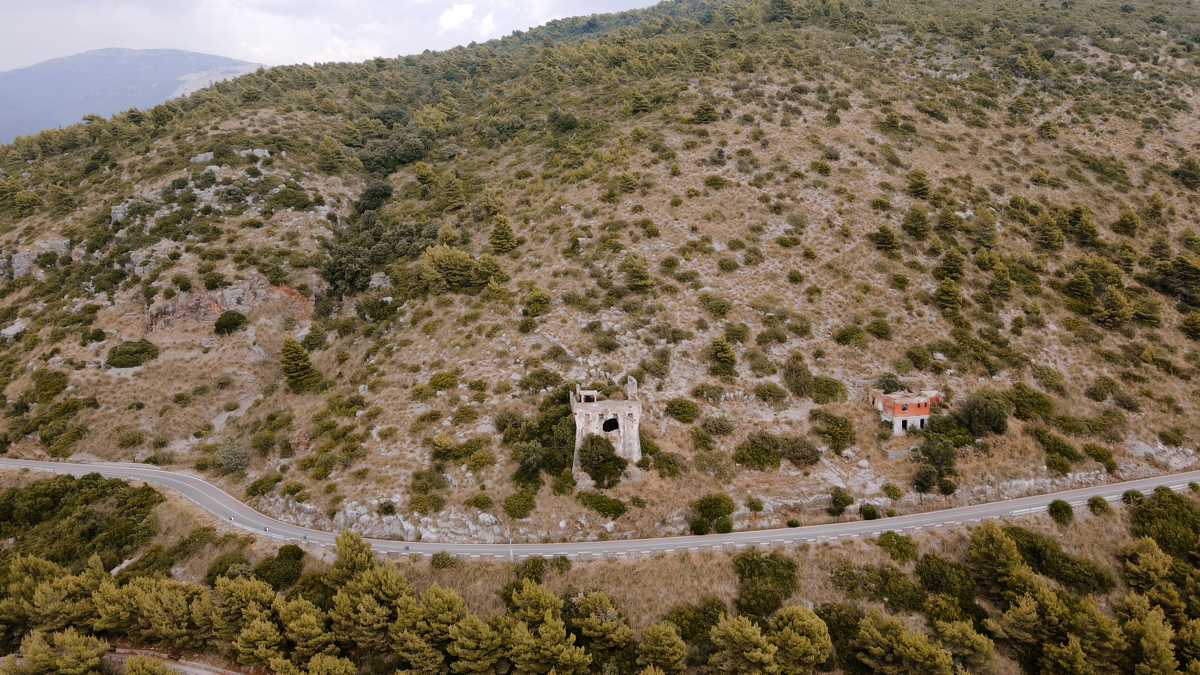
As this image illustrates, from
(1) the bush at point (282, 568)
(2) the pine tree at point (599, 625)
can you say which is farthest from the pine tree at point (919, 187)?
(1) the bush at point (282, 568)

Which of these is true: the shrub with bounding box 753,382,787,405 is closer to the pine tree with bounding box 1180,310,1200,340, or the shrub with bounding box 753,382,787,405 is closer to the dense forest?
the dense forest

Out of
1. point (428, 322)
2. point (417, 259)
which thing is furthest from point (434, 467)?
point (417, 259)

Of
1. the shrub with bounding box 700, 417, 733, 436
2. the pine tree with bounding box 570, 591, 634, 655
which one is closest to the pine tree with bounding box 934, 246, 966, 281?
the shrub with bounding box 700, 417, 733, 436

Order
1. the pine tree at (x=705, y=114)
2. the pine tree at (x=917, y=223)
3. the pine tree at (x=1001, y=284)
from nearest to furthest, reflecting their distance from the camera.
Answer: the pine tree at (x=1001, y=284), the pine tree at (x=917, y=223), the pine tree at (x=705, y=114)

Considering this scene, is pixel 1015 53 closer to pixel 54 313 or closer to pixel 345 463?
pixel 345 463

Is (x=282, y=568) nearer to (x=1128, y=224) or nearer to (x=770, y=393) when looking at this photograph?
(x=770, y=393)

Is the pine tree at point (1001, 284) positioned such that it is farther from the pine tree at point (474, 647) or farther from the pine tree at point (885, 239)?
the pine tree at point (474, 647)
